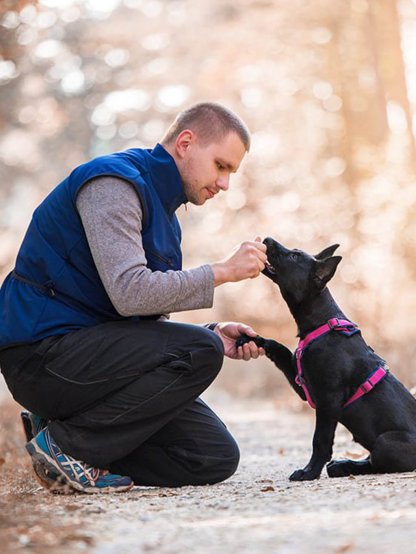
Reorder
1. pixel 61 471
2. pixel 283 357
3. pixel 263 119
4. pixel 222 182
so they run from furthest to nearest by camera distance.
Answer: pixel 263 119
pixel 283 357
pixel 222 182
pixel 61 471

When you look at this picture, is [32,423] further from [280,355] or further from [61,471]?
[280,355]

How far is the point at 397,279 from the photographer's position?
11.5m

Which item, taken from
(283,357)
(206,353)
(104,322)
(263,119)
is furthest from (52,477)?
(263,119)

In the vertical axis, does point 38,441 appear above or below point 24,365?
below

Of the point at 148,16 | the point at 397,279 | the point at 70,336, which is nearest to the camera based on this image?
the point at 70,336

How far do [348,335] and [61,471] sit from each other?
62.7 inches

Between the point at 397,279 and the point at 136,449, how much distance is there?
23.8 ft

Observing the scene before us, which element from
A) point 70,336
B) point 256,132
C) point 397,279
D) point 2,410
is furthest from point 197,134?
point 256,132

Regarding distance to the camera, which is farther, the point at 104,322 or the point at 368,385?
the point at 368,385

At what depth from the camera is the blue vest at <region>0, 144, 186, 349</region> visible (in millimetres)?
4395

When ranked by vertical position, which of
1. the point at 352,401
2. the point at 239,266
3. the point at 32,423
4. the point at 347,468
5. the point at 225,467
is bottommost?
the point at 347,468

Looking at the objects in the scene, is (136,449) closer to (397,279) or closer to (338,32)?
(397,279)

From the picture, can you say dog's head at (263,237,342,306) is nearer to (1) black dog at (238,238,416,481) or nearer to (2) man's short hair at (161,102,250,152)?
(1) black dog at (238,238,416,481)

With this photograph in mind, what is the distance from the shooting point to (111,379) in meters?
4.38
